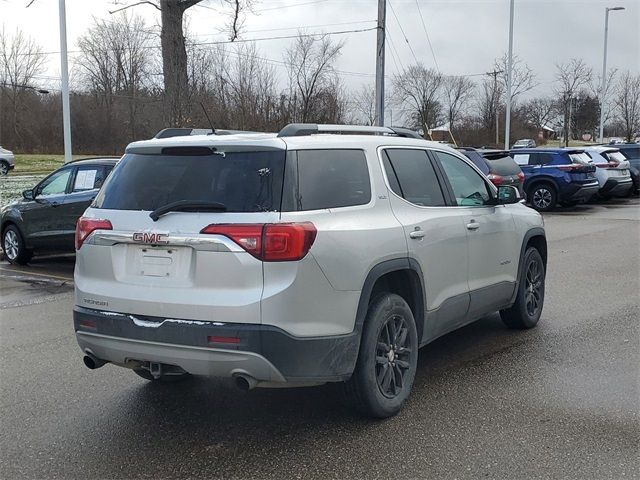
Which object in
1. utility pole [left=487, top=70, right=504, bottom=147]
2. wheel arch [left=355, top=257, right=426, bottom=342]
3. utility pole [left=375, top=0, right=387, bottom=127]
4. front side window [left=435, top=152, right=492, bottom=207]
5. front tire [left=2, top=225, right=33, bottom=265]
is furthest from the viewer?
utility pole [left=487, top=70, right=504, bottom=147]

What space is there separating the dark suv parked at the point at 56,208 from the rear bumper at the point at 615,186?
16.8 m

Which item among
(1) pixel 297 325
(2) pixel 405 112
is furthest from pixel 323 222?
(2) pixel 405 112

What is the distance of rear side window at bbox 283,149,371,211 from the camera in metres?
3.78

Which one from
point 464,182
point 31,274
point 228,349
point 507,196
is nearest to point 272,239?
point 228,349

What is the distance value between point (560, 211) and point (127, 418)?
58.5ft

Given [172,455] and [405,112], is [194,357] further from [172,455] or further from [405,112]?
[405,112]

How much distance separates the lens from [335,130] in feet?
15.1

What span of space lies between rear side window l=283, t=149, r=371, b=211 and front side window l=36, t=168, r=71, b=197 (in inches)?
279

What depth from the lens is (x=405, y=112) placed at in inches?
2162

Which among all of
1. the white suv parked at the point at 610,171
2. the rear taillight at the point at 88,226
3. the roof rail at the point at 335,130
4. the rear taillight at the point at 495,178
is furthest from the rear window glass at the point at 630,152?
the rear taillight at the point at 88,226

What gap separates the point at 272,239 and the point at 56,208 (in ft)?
24.4

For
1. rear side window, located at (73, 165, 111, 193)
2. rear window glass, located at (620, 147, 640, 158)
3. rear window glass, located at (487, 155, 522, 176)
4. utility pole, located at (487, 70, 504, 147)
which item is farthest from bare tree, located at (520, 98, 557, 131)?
rear side window, located at (73, 165, 111, 193)

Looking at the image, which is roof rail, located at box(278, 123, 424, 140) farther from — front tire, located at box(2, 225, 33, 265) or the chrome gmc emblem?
front tire, located at box(2, 225, 33, 265)

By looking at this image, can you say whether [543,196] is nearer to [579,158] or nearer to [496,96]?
[579,158]
